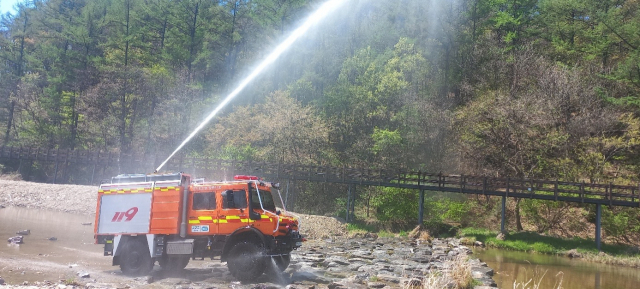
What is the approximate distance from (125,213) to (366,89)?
106 ft

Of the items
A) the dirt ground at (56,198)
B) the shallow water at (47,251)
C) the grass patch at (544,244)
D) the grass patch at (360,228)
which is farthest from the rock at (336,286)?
the grass patch at (544,244)

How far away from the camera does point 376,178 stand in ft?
105

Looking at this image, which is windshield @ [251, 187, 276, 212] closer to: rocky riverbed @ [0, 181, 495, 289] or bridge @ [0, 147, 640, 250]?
rocky riverbed @ [0, 181, 495, 289]

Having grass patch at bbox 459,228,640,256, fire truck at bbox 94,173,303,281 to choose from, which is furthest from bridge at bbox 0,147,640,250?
fire truck at bbox 94,173,303,281

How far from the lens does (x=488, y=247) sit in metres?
26.4

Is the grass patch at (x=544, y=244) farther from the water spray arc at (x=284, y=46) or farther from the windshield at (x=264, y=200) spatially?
the water spray arc at (x=284, y=46)

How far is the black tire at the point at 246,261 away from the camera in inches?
466

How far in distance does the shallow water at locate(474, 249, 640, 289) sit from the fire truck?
710cm

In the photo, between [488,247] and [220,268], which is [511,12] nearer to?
[488,247]

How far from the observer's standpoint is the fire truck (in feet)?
39.3

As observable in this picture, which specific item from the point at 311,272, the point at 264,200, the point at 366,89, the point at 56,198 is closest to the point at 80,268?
the point at 264,200

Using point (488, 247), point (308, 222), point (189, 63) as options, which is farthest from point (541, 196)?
point (189, 63)

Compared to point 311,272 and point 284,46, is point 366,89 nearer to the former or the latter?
point 284,46

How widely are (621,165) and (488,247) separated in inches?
565
